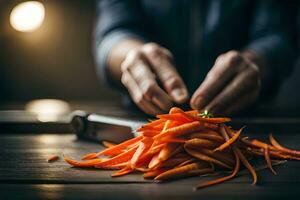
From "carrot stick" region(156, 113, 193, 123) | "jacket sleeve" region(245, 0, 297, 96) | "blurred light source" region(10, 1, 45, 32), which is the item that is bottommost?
"carrot stick" region(156, 113, 193, 123)

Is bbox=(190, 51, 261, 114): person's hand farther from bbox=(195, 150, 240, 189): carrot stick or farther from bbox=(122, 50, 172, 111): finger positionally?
bbox=(195, 150, 240, 189): carrot stick

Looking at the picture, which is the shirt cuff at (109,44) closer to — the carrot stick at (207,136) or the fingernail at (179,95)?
the fingernail at (179,95)

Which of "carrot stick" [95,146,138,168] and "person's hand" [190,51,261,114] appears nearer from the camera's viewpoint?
"carrot stick" [95,146,138,168]

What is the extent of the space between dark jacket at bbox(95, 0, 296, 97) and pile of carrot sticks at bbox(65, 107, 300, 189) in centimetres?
84

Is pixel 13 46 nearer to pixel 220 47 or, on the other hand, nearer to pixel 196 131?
pixel 220 47

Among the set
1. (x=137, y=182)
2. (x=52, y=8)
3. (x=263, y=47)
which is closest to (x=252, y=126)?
(x=263, y=47)

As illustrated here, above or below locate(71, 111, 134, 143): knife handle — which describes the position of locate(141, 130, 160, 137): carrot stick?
below

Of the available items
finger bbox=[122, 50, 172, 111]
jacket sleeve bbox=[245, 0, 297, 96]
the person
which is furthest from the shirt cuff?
jacket sleeve bbox=[245, 0, 297, 96]

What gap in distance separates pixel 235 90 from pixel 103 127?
1.25 feet

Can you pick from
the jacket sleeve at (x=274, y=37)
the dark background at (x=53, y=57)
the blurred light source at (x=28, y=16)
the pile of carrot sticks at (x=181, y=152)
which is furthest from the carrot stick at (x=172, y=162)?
the dark background at (x=53, y=57)

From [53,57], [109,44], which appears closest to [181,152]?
[109,44]

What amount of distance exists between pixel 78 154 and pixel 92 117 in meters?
0.17

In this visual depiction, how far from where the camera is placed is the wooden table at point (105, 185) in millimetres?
688

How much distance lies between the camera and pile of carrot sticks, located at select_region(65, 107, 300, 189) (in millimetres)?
814
